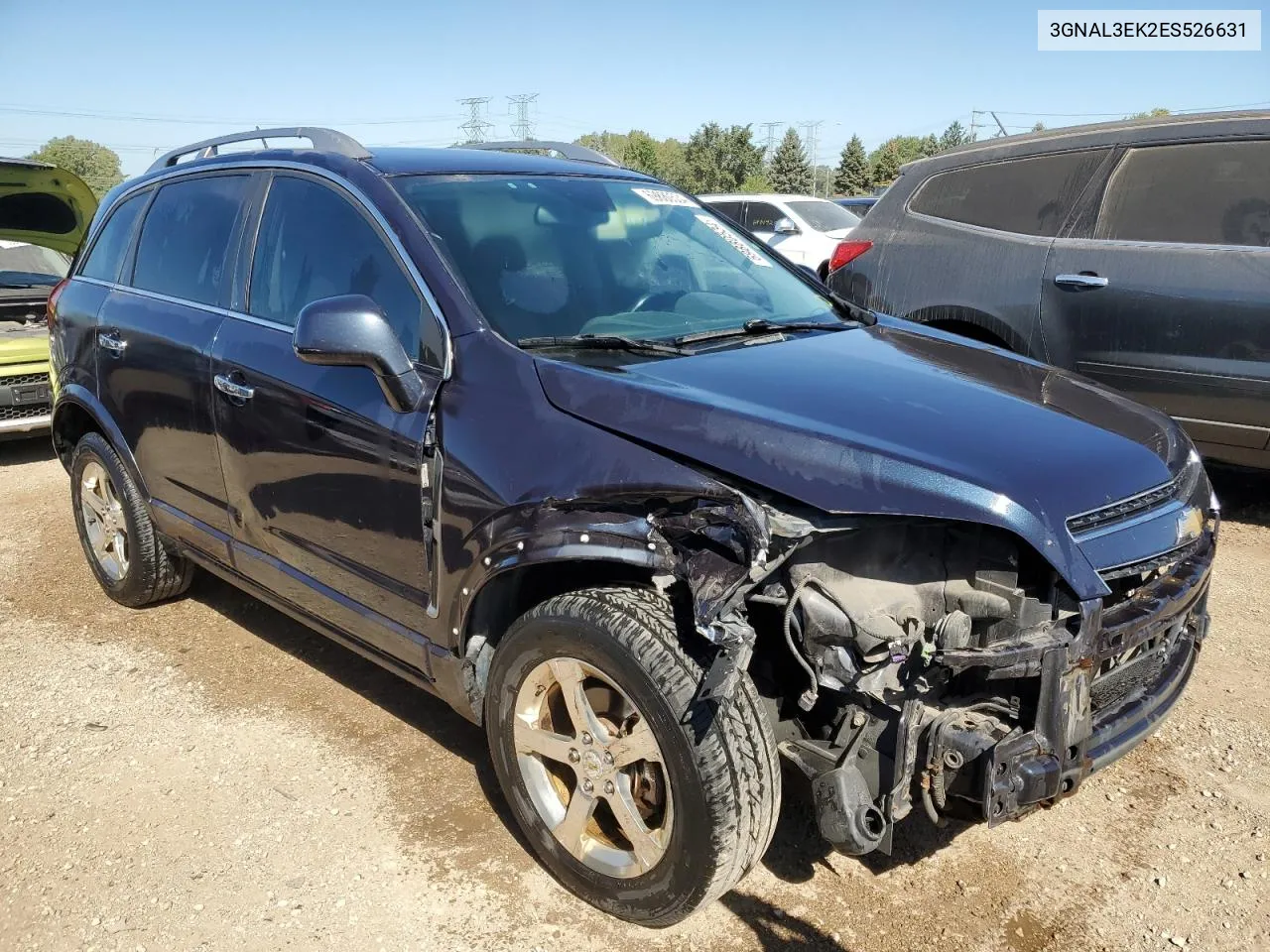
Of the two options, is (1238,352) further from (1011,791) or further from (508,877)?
(508,877)

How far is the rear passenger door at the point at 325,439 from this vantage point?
2.82 m

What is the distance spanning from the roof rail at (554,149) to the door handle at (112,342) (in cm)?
153

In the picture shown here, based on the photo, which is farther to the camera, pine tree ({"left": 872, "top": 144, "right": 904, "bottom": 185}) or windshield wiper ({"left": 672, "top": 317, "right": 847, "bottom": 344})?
pine tree ({"left": 872, "top": 144, "right": 904, "bottom": 185})

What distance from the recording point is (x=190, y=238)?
12.6ft

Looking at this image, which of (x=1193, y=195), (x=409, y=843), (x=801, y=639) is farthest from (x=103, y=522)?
(x=1193, y=195)

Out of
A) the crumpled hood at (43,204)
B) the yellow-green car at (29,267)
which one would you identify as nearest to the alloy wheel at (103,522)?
the yellow-green car at (29,267)

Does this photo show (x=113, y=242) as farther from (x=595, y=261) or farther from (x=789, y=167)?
(x=789, y=167)

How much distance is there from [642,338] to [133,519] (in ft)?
8.40

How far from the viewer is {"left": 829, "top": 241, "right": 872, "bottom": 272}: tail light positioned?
6.19 meters

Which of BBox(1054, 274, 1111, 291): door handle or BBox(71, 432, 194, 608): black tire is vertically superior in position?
BBox(1054, 274, 1111, 291): door handle

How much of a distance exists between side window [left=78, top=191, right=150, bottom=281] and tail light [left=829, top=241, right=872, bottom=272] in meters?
3.85

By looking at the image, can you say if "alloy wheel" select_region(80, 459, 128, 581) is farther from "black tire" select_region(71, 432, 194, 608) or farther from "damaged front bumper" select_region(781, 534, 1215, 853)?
"damaged front bumper" select_region(781, 534, 1215, 853)

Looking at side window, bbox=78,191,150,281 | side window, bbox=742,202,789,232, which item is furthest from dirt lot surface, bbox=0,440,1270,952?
side window, bbox=742,202,789,232

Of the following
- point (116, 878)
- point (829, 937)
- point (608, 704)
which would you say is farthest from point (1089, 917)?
point (116, 878)
